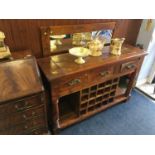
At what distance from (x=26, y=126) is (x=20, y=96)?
14.0 inches

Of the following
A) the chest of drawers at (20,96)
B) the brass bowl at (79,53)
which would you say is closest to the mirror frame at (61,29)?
the brass bowl at (79,53)

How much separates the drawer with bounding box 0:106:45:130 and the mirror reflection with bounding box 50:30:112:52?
2.35ft

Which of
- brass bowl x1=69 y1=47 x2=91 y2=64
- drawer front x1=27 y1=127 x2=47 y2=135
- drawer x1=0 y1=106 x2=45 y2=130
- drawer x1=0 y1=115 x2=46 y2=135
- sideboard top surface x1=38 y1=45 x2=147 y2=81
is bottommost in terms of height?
drawer front x1=27 y1=127 x2=47 y2=135

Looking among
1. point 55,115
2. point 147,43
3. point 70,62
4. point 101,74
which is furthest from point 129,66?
point 55,115

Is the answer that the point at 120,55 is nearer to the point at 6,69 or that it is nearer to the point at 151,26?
the point at 151,26

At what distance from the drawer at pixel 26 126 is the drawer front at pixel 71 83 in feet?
0.96

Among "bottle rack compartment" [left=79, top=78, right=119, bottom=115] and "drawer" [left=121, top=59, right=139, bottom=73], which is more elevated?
"drawer" [left=121, top=59, right=139, bottom=73]

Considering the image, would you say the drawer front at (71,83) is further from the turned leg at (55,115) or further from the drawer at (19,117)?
the drawer at (19,117)

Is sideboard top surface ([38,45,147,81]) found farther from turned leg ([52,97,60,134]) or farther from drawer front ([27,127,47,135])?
drawer front ([27,127,47,135])

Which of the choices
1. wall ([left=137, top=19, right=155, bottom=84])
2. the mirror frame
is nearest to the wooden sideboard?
the mirror frame

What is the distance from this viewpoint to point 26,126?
1.19 metres

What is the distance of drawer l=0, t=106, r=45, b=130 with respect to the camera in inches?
41.0
